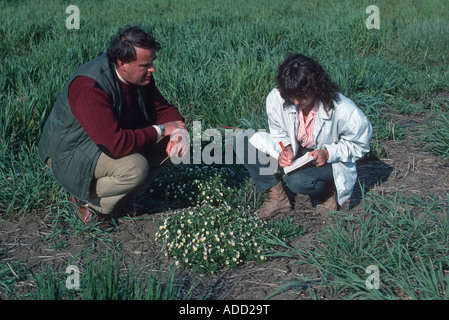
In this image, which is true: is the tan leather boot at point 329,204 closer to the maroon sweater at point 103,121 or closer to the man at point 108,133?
the man at point 108,133

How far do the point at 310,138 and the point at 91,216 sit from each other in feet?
5.25

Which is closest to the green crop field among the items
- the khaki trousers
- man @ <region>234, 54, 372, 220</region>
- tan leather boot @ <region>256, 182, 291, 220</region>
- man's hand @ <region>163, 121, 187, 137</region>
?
tan leather boot @ <region>256, 182, 291, 220</region>

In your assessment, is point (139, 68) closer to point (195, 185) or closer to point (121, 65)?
point (121, 65)

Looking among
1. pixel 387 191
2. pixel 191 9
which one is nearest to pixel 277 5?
pixel 191 9

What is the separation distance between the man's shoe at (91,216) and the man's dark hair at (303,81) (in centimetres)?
148

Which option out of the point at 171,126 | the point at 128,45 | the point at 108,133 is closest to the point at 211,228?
the point at 171,126

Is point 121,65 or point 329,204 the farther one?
point 329,204

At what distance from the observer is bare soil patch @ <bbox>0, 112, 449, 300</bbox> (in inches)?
107

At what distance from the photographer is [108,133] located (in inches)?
116

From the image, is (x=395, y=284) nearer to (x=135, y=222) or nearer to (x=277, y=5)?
(x=135, y=222)

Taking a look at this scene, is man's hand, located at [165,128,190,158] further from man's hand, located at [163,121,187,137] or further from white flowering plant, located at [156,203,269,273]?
white flowering plant, located at [156,203,269,273]

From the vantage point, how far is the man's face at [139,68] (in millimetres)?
3023

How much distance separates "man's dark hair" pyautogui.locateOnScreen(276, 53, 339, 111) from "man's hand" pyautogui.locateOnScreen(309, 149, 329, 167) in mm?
281
